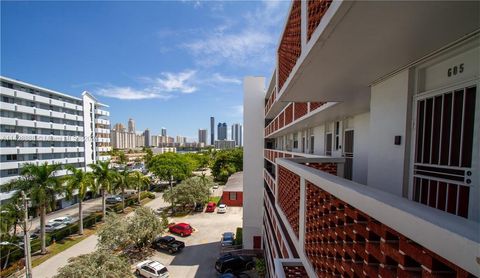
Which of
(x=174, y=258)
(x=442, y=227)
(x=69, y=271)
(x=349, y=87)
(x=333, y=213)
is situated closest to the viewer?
(x=442, y=227)

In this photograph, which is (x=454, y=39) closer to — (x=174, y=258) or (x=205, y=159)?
(x=174, y=258)

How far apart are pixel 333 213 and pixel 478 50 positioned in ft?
7.80

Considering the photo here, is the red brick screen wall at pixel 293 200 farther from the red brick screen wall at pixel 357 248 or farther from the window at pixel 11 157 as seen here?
the window at pixel 11 157

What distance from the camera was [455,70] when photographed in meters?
2.45

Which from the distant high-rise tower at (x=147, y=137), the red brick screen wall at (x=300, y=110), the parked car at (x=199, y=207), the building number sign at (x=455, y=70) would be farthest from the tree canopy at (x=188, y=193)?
the distant high-rise tower at (x=147, y=137)

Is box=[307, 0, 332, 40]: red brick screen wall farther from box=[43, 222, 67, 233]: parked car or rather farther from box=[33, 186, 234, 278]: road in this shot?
box=[43, 222, 67, 233]: parked car

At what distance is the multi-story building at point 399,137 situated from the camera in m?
1.64

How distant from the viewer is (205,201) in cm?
2870

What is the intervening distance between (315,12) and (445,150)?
7.41 ft

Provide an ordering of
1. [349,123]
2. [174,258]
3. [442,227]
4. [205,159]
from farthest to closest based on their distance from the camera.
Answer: [205,159] → [174,258] → [349,123] → [442,227]

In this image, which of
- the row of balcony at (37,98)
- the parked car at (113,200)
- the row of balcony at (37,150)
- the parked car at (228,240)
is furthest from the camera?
the parked car at (113,200)

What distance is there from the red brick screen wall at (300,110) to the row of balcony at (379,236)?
13.9 ft

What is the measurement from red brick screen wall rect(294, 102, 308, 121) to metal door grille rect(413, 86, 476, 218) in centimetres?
504

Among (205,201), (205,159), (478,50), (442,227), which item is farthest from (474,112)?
(205,159)
